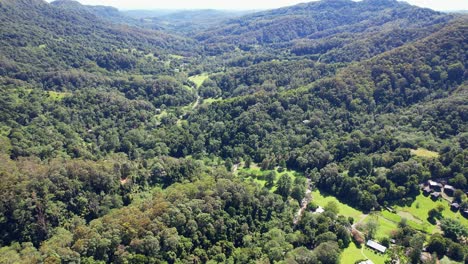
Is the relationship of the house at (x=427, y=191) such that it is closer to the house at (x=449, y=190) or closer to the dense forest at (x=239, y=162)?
the dense forest at (x=239, y=162)

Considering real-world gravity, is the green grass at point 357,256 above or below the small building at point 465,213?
below

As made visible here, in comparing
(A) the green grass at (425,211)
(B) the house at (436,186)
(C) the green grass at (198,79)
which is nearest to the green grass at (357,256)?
(A) the green grass at (425,211)

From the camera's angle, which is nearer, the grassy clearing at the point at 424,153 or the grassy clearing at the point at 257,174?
the grassy clearing at the point at 257,174

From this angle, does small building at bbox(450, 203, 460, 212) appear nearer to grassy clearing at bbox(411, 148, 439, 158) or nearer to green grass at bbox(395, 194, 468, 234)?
green grass at bbox(395, 194, 468, 234)

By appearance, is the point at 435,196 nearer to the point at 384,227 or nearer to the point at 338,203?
the point at 384,227

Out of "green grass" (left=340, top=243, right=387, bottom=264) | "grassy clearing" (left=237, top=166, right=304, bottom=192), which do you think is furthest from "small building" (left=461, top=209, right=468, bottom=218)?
"grassy clearing" (left=237, top=166, right=304, bottom=192)

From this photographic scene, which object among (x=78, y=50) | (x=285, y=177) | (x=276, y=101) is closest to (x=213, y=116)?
(x=276, y=101)

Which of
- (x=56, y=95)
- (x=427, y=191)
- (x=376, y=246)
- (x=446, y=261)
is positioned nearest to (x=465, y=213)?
(x=427, y=191)
